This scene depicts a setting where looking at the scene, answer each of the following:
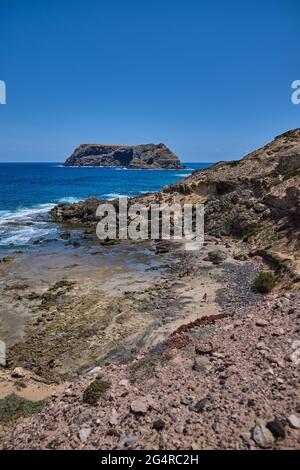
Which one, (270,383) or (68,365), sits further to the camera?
(68,365)

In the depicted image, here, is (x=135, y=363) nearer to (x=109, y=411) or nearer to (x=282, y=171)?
(x=109, y=411)

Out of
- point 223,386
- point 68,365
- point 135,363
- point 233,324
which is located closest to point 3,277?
point 68,365

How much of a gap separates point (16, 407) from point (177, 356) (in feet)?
18.3

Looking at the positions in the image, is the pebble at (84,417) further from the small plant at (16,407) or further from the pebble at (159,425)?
the small plant at (16,407)

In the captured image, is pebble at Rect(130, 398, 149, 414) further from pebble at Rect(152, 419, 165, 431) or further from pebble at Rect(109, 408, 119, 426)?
pebble at Rect(152, 419, 165, 431)

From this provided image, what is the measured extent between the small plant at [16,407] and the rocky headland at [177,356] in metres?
0.45

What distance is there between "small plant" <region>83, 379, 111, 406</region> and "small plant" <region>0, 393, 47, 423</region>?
1851 mm

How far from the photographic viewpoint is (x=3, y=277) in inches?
1055

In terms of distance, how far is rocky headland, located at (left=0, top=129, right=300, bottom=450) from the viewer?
29.3 ft

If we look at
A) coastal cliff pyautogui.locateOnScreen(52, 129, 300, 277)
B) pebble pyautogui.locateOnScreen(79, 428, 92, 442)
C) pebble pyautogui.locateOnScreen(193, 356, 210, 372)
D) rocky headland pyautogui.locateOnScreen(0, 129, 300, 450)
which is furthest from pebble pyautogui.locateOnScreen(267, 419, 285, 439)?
coastal cliff pyautogui.locateOnScreen(52, 129, 300, 277)

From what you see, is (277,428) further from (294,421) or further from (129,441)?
(129,441)

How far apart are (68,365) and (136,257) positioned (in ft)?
57.3

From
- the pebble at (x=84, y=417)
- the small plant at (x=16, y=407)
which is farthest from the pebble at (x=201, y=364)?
the small plant at (x=16, y=407)

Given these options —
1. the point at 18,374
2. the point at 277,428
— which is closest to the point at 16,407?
the point at 18,374
